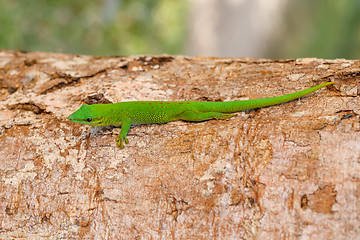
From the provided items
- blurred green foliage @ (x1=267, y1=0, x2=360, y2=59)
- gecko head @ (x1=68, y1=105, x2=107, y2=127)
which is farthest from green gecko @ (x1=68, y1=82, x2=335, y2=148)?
blurred green foliage @ (x1=267, y1=0, x2=360, y2=59)

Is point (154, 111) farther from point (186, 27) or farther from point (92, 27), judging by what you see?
point (186, 27)

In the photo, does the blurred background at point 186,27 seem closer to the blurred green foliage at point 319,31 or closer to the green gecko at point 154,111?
the blurred green foliage at point 319,31

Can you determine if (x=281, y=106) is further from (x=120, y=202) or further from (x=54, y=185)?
(x=54, y=185)

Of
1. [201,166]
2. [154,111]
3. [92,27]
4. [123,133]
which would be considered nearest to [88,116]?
[123,133]

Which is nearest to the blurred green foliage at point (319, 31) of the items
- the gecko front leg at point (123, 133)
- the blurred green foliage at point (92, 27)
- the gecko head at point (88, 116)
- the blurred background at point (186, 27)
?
the blurred background at point (186, 27)

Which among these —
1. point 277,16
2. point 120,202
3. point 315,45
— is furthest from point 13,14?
point 315,45

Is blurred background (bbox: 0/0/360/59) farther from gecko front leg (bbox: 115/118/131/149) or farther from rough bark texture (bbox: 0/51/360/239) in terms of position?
gecko front leg (bbox: 115/118/131/149)
